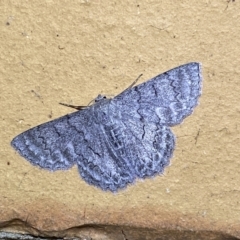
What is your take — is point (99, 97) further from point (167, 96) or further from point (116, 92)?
point (167, 96)

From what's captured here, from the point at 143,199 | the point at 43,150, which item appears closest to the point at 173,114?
the point at 143,199

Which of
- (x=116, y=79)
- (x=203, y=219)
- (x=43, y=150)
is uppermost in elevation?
(x=116, y=79)

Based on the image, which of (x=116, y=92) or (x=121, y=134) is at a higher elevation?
(x=116, y=92)

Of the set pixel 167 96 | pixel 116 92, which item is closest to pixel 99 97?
pixel 116 92

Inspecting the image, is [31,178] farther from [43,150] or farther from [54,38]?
[54,38]
